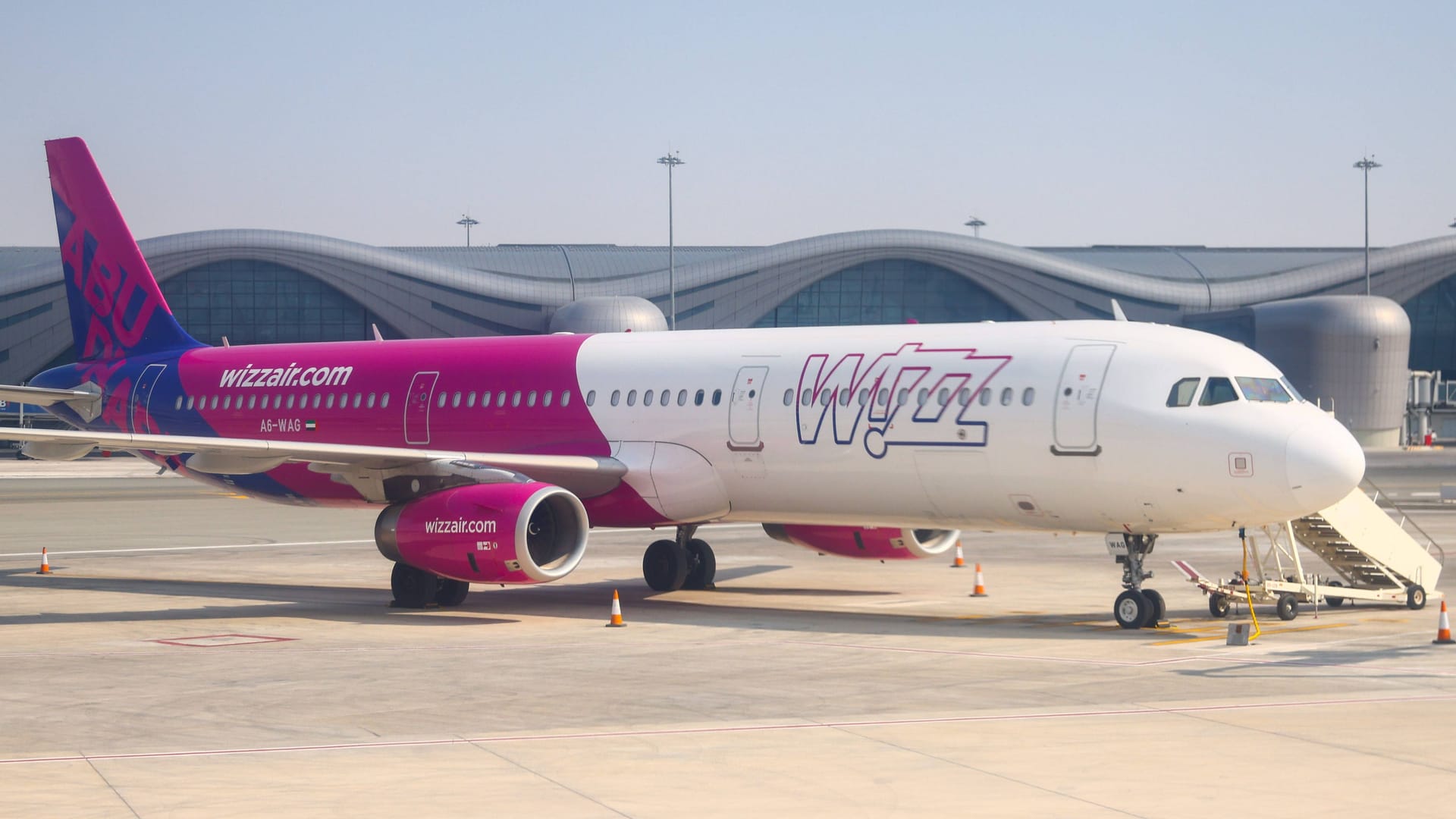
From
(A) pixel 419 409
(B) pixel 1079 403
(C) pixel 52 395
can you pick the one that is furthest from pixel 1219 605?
(C) pixel 52 395

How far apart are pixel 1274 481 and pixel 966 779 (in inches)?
362

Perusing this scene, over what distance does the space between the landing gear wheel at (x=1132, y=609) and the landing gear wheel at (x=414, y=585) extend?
9.84 metres

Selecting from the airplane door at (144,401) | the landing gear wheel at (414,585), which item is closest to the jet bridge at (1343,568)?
the landing gear wheel at (414,585)

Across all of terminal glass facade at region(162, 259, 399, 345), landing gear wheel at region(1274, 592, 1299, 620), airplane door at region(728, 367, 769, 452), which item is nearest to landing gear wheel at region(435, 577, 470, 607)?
airplane door at region(728, 367, 769, 452)

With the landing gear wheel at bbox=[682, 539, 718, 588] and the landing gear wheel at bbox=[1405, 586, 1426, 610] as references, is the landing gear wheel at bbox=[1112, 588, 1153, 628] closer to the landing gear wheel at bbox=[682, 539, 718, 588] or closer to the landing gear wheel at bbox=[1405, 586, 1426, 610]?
the landing gear wheel at bbox=[1405, 586, 1426, 610]

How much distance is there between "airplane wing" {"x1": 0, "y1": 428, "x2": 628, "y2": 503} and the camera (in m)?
21.8

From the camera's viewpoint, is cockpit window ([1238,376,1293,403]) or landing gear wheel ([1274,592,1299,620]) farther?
landing gear wheel ([1274,592,1299,620])

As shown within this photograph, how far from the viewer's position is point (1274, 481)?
18766 mm

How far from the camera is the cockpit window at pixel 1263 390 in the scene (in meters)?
19.5

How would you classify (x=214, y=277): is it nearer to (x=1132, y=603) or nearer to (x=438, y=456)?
(x=438, y=456)

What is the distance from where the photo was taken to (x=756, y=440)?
2272 centimetres

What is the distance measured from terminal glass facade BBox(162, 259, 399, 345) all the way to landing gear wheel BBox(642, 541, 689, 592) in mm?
77321

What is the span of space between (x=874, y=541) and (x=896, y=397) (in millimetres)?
3974

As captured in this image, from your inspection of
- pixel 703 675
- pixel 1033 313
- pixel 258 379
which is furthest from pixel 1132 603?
pixel 1033 313
